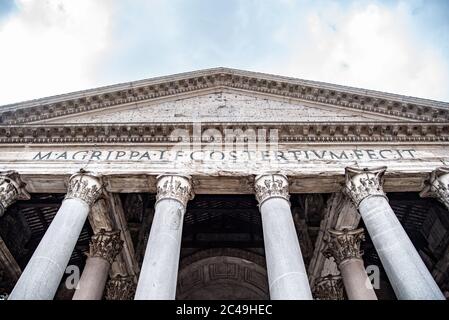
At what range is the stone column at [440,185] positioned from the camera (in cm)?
917

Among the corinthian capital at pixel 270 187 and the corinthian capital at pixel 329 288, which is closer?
the corinthian capital at pixel 270 187

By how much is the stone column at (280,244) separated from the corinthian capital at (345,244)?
2.84 metres

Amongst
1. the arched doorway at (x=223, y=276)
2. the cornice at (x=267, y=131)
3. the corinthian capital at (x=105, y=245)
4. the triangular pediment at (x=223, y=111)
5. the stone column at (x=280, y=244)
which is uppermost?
the triangular pediment at (x=223, y=111)

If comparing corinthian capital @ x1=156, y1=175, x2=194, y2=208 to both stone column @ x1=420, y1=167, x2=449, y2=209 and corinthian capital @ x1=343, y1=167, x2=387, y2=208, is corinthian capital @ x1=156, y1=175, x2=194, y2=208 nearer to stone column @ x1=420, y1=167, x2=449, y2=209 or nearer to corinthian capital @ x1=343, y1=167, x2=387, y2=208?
corinthian capital @ x1=343, y1=167, x2=387, y2=208

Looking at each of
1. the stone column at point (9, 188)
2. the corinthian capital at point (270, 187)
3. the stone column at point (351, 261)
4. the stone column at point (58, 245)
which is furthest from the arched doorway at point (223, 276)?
the stone column at point (9, 188)

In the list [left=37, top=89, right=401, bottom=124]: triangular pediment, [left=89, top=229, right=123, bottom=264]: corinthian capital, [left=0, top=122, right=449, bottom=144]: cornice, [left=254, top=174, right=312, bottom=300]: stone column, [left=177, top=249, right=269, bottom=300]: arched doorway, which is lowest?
[left=254, top=174, right=312, bottom=300]: stone column

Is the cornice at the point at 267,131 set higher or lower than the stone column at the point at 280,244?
higher

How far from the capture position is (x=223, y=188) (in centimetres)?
999

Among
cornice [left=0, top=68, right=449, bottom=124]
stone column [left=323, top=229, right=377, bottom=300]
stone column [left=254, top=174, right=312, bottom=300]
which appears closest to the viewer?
stone column [left=254, top=174, right=312, bottom=300]

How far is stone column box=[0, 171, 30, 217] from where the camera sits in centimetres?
913

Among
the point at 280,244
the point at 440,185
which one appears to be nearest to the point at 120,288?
the point at 280,244

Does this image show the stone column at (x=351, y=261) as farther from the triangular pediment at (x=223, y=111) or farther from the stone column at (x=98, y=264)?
the stone column at (x=98, y=264)

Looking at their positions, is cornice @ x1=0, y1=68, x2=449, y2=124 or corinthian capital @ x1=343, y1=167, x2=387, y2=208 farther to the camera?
cornice @ x1=0, y1=68, x2=449, y2=124

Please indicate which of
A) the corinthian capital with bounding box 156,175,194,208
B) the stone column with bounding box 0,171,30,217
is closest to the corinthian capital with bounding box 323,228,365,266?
the corinthian capital with bounding box 156,175,194,208
